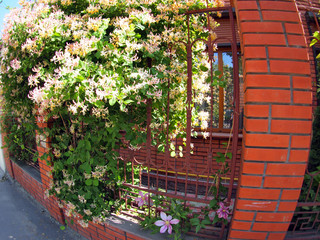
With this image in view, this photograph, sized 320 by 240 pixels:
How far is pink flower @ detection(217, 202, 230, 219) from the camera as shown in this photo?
1774 mm

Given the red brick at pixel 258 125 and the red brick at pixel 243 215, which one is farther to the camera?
the red brick at pixel 243 215

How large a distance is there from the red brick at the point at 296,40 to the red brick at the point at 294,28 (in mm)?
35

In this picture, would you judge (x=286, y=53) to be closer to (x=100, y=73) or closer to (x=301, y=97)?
(x=301, y=97)

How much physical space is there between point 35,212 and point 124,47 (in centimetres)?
324

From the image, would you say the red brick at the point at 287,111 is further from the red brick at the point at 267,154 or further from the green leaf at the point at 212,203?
the green leaf at the point at 212,203

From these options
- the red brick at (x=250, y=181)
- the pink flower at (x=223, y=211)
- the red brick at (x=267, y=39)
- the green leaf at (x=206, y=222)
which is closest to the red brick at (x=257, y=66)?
the red brick at (x=267, y=39)

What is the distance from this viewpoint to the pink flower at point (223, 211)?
1.77 m

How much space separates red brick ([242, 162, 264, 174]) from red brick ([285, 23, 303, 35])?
0.94 m

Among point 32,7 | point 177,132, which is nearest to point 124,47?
point 177,132

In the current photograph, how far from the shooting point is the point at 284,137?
140cm

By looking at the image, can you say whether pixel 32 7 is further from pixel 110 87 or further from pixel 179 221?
pixel 179 221

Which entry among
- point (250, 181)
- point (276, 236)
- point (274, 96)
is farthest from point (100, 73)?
point (276, 236)

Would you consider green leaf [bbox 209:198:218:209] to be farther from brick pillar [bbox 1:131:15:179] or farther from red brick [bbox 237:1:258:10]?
brick pillar [bbox 1:131:15:179]

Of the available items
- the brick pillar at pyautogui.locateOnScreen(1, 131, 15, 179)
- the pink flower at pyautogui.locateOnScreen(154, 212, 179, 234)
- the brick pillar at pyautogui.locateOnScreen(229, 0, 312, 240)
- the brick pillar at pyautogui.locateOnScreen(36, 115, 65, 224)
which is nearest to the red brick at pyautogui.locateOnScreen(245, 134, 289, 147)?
the brick pillar at pyautogui.locateOnScreen(229, 0, 312, 240)
